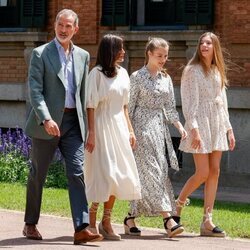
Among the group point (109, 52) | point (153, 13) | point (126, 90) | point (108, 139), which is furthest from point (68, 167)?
point (153, 13)

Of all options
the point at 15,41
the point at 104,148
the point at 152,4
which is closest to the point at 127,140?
the point at 104,148

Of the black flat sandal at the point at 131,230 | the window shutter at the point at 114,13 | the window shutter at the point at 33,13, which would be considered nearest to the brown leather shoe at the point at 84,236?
the black flat sandal at the point at 131,230

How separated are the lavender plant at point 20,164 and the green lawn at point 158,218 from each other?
79 centimetres

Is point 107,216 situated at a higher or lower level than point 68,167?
lower

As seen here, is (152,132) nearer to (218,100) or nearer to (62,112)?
(218,100)

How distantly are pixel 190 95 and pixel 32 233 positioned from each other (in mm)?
2118

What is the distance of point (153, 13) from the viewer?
18.9 meters

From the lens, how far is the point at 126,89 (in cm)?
1088

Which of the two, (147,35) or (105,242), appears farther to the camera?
(147,35)

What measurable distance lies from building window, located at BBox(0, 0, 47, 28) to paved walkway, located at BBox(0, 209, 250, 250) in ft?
28.1

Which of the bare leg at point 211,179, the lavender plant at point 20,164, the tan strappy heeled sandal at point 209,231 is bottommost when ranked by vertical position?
the lavender plant at point 20,164

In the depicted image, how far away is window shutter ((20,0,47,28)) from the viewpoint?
2008cm

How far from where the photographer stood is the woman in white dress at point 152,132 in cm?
1118

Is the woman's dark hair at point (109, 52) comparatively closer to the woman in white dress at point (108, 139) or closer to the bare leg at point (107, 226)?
the woman in white dress at point (108, 139)
